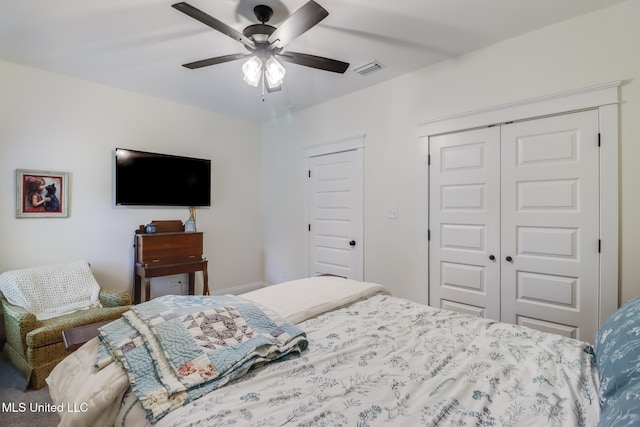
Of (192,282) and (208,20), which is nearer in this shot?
(208,20)

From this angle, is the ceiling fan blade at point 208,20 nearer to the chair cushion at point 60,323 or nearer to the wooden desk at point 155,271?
the chair cushion at point 60,323

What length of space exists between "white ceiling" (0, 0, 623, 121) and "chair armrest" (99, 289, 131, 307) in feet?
7.01

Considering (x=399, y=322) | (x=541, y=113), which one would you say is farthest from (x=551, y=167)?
(x=399, y=322)

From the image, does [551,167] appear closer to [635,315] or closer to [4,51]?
[635,315]

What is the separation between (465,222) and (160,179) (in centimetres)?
339

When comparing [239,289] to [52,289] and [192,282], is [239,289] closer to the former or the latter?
[192,282]

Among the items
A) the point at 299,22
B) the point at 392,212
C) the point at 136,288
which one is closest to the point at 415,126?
the point at 392,212

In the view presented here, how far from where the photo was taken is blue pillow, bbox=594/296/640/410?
0.86 metres

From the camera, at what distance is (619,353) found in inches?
37.7

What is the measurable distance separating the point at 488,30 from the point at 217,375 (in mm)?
2871

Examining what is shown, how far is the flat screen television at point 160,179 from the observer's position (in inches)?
135

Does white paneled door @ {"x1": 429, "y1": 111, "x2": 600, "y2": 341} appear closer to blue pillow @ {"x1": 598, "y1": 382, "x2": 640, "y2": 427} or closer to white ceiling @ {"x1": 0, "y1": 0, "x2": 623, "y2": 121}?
white ceiling @ {"x1": 0, "y1": 0, "x2": 623, "y2": 121}

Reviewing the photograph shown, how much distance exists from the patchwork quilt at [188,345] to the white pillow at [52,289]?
1.94m

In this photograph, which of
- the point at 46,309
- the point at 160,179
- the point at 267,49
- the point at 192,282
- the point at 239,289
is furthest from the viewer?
the point at 239,289
